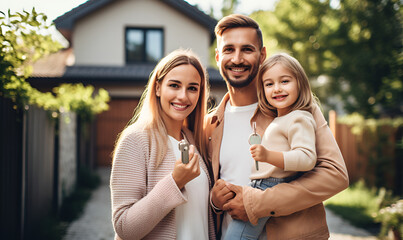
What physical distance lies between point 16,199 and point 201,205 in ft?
10.1

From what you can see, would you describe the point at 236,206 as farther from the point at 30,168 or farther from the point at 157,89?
the point at 30,168

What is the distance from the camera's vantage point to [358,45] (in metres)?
12.8

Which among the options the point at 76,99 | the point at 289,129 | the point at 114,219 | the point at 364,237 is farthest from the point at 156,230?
the point at 76,99

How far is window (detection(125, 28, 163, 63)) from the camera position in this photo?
13828 mm

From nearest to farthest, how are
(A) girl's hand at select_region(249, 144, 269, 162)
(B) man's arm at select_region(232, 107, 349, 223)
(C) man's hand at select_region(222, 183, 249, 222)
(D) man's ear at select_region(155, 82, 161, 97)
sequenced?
(A) girl's hand at select_region(249, 144, 269, 162) < (B) man's arm at select_region(232, 107, 349, 223) < (C) man's hand at select_region(222, 183, 249, 222) < (D) man's ear at select_region(155, 82, 161, 97)

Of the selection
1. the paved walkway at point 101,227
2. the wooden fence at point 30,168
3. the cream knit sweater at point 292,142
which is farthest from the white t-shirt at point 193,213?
the paved walkway at point 101,227

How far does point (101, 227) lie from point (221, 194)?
192 inches

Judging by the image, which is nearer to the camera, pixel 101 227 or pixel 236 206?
pixel 236 206

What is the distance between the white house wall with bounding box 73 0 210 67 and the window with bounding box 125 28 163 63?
24 cm

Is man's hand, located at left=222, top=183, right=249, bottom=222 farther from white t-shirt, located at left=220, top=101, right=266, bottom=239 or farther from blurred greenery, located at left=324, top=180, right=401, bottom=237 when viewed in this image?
blurred greenery, located at left=324, top=180, right=401, bottom=237

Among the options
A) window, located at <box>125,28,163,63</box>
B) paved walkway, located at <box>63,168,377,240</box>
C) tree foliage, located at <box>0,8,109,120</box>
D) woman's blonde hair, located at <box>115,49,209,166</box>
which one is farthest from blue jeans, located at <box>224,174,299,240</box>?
window, located at <box>125,28,163,63</box>

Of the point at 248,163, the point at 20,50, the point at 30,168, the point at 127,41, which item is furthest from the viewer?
the point at 127,41

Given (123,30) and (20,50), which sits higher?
(123,30)

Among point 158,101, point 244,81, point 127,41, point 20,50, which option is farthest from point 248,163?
point 127,41
